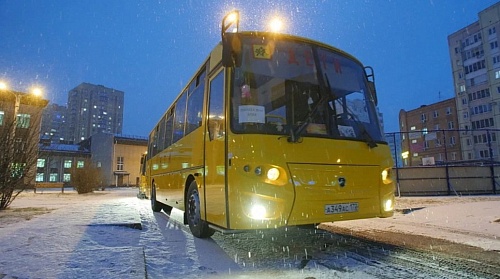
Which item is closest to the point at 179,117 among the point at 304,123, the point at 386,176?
the point at 304,123

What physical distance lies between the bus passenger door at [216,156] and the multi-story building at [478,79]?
56.0 m

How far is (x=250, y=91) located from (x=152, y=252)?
9.00 feet

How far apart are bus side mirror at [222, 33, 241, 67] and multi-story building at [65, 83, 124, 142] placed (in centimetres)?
12117

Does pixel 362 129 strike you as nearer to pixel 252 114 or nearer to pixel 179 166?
pixel 252 114

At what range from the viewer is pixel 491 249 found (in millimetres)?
4980

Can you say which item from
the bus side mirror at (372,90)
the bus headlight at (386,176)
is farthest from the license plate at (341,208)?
the bus side mirror at (372,90)

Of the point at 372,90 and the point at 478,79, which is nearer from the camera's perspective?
the point at 372,90

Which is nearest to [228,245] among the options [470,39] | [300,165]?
[300,165]

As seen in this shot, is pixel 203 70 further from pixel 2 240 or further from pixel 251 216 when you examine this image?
pixel 2 240

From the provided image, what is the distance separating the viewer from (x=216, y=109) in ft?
16.3

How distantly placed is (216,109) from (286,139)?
1.29 meters

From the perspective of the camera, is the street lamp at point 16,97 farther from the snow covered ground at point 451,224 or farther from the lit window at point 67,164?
the lit window at point 67,164

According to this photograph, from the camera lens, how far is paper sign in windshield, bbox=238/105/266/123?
4.39 meters

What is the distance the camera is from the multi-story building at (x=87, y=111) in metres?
116
